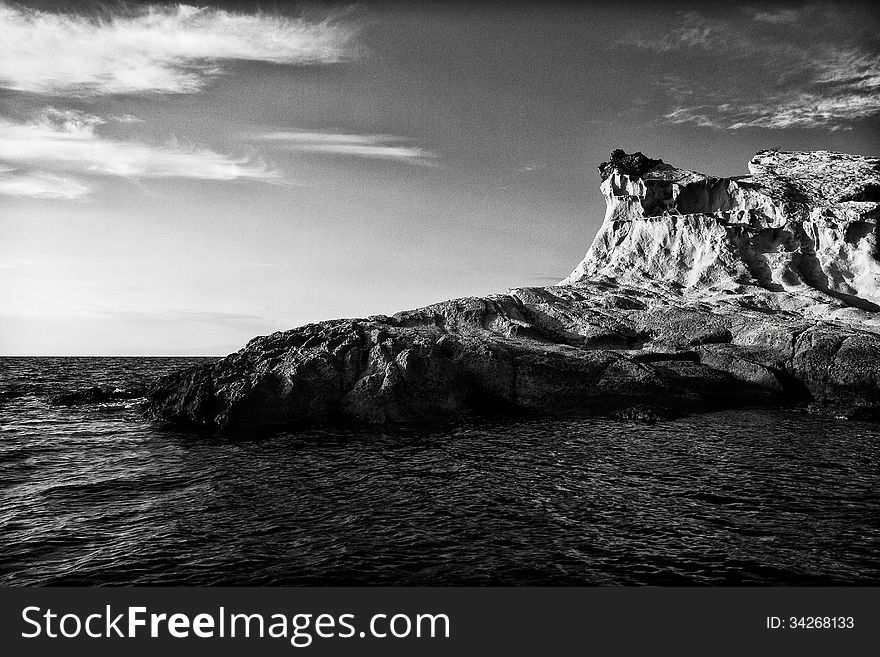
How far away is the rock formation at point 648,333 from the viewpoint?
1217 inches

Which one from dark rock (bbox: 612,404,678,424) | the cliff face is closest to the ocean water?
dark rock (bbox: 612,404,678,424)

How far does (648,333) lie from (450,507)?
1150 inches

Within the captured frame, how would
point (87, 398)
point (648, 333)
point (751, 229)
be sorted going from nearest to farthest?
point (648, 333), point (87, 398), point (751, 229)

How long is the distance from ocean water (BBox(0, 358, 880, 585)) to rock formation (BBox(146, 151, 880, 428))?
502 cm

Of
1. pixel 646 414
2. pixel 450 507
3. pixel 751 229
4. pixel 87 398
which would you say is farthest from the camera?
pixel 751 229

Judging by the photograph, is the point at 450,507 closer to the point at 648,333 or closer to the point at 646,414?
the point at 646,414

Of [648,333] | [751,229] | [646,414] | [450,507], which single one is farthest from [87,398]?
[751,229]

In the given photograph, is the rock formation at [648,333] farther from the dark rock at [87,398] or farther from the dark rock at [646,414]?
the dark rock at [87,398]

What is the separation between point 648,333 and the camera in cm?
3981

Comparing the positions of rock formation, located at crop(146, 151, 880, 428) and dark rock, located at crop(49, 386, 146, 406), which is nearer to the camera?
rock formation, located at crop(146, 151, 880, 428)

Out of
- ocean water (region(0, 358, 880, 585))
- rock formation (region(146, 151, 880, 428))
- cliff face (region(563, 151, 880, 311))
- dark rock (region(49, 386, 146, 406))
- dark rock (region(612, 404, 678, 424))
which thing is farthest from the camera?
cliff face (region(563, 151, 880, 311))

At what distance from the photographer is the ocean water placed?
37.8ft

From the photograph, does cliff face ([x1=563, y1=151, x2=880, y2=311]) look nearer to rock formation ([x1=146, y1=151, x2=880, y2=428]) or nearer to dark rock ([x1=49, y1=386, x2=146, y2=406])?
rock formation ([x1=146, y1=151, x2=880, y2=428])

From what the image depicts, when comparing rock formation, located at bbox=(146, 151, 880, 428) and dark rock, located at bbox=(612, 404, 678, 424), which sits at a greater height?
rock formation, located at bbox=(146, 151, 880, 428)
